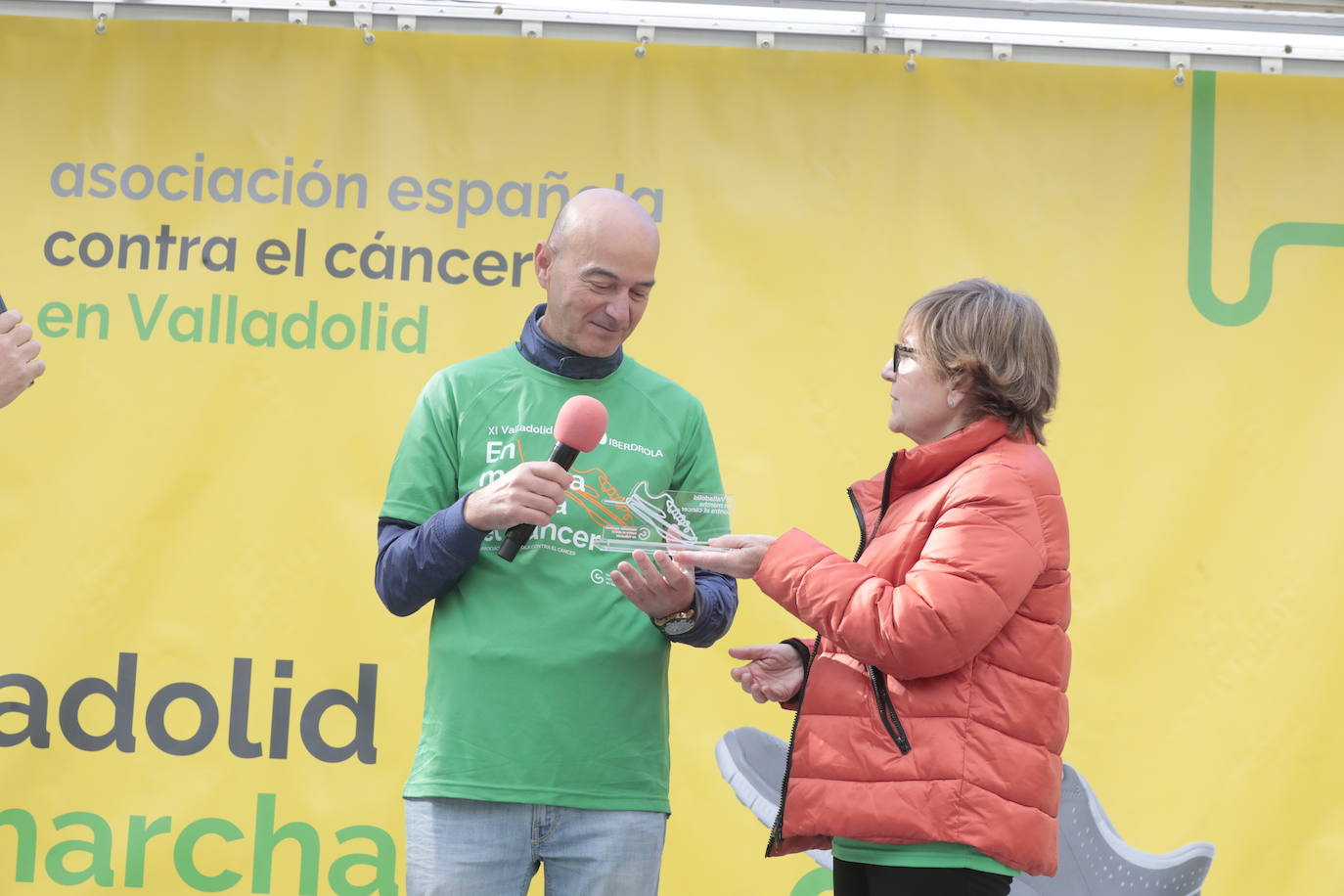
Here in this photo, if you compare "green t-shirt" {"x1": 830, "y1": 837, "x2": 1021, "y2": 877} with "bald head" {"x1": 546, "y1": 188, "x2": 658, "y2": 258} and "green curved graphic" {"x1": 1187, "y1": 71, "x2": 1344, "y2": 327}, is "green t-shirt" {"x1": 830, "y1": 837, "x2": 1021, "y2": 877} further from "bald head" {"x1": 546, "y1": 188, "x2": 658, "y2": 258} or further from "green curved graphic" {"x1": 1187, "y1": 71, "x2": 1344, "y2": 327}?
"green curved graphic" {"x1": 1187, "y1": 71, "x2": 1344, "y2": 327}

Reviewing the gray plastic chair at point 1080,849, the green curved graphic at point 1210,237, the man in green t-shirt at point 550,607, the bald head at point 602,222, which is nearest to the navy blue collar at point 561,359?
the man in green t-shirt at point 550,607

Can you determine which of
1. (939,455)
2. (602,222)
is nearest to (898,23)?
(602,222)

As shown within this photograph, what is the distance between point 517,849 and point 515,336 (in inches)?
67.4

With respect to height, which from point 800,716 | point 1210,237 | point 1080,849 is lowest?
point 1080,849

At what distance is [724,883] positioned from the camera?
3.43m

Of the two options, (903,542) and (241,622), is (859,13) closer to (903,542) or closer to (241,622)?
(903,542)

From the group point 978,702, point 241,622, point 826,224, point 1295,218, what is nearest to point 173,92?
point 241,622

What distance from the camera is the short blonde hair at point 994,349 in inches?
79.7

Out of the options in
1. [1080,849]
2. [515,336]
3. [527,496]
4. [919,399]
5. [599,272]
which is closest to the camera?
[527,496]

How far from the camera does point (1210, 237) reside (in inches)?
143

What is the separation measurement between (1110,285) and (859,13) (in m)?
1.01

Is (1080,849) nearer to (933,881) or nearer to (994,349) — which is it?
(933,881)

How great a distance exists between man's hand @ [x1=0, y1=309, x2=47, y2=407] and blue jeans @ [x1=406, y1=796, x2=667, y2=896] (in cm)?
99

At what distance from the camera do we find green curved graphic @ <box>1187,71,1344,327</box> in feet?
11.8
